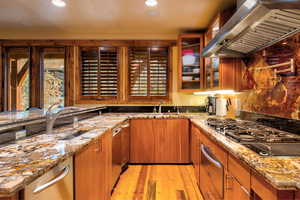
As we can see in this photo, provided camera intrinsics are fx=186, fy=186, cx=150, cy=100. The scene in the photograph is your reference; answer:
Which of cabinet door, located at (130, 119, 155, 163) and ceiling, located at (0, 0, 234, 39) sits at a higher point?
ceiling, located at (0, 0, 234, 39)

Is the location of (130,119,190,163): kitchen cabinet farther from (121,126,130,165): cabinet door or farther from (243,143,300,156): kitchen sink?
(243,143,300,156): kitchen sink

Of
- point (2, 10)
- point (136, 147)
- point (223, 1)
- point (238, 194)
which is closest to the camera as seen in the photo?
point (238, 194)

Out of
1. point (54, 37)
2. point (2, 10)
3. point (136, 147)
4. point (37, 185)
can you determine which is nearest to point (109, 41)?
point (54, 37)

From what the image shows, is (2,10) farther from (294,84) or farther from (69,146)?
(294,84)

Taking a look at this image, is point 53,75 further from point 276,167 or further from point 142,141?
point 276,167

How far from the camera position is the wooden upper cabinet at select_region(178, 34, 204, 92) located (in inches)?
134

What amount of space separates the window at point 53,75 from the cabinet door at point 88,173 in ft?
9.03

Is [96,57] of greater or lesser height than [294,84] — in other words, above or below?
above

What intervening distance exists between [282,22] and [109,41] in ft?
10.1

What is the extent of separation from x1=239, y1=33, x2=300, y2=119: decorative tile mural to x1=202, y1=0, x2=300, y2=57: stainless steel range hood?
100mm

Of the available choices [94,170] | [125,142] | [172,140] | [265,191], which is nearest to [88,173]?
[94,170]

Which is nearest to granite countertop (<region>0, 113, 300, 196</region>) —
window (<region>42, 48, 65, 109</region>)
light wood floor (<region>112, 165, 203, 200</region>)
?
light wood floor (<region>112, 165, 203, 200</region>)

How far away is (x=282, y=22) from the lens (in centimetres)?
132

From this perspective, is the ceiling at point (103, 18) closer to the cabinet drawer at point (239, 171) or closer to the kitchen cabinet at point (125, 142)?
the kitchen cabinet at point (125, 142)
